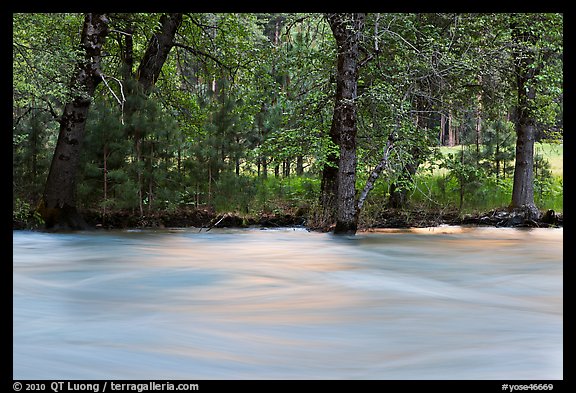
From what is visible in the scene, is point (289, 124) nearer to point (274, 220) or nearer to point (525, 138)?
point (274, 220)

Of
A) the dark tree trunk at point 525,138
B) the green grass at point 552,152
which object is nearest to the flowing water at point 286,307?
the dark tree trunk at point 525,138

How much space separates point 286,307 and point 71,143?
30.1 ft

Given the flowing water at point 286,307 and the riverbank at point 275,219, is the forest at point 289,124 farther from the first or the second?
the flowing water at point 286,307

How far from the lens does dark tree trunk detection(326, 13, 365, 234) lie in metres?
14.6

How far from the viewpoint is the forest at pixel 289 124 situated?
15.3m

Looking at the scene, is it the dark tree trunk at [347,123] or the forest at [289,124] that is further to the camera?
the forest at [289,124]

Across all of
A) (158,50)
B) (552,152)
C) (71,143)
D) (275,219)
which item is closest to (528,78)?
(275,219)

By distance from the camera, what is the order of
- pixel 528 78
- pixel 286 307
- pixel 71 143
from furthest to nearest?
pixel 528 78 → pixel 71 143 → pixel 286 307

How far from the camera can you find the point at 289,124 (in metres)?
18.4

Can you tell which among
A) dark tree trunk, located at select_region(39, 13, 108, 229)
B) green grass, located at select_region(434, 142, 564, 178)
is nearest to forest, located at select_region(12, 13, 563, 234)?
dark tree trunk, located at select_region(39, 13, 108, 229)

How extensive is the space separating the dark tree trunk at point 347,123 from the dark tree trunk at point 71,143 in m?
5.46
